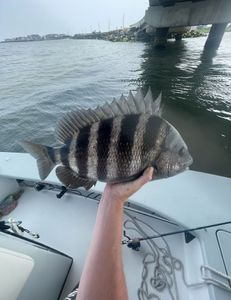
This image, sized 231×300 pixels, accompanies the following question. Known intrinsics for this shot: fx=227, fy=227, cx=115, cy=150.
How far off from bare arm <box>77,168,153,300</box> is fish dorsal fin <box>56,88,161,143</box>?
0.31 m

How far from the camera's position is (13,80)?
44.7ft

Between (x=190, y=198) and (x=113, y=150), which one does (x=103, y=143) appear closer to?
(x=113, y=150)

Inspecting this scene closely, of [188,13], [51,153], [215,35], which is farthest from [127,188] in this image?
[215,35]

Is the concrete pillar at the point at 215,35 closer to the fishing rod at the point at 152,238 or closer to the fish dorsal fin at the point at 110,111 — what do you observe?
the fishing rod at the point at 152,238

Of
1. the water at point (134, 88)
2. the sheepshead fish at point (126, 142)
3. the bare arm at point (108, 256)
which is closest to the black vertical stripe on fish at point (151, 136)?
the sheepshead fish at point (126, 142)

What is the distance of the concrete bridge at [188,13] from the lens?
12.7 m

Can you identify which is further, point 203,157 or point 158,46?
point 158,46

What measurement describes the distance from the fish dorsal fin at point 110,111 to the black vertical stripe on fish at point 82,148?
3 centimetres

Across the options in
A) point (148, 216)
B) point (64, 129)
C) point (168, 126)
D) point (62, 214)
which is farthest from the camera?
point (62, 214)

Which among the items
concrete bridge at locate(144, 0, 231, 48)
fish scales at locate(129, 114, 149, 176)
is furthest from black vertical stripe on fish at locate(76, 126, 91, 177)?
concrete bridge at locate(144, 0, 231, 48)

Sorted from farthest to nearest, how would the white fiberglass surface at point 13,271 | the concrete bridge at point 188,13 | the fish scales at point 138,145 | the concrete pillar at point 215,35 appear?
the concrete pillar at point 215,35 → the concrete bridge at point 188,13 → the white fiberglass surface at point 13,271 → the fish scales at point 138,145

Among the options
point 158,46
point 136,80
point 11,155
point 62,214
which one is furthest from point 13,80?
point 158,46

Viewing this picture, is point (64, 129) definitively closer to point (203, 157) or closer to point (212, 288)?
point (212, 288)

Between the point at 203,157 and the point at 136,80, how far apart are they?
8344mm
